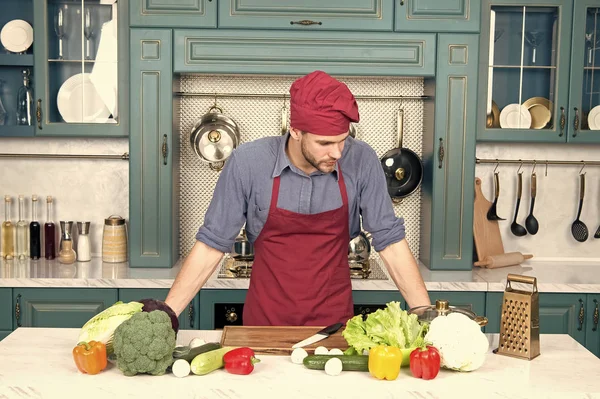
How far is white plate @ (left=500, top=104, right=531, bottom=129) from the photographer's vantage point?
4246 mm

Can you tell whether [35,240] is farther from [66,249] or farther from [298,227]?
[298,227]

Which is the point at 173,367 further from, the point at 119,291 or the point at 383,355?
the point at 119,291

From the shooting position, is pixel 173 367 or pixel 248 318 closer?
pixel 173 367

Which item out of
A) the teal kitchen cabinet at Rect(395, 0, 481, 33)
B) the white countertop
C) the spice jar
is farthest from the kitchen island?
the teal kitchen cabinet at Rect(395, 0, 481, 33)

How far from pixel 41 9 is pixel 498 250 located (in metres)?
2.79

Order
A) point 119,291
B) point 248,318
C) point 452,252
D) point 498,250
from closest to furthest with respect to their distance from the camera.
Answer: point 248,318, point 119,291, point 452,252, point 498,250

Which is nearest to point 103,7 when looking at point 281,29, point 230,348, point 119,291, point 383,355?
point 281,29

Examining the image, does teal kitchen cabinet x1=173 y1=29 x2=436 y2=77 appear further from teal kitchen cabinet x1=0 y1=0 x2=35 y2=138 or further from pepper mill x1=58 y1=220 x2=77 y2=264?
pepper mill x1=58 y1=220 x2=77 y2=264

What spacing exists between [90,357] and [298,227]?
43.9 inches

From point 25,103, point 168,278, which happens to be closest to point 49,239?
point 25,103

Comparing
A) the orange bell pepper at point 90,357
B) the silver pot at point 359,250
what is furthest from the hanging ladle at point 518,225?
the orange bell pepper at point 90,357

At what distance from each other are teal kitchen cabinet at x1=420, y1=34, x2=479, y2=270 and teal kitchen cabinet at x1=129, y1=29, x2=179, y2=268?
53.7 inches

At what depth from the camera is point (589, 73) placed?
4223mm

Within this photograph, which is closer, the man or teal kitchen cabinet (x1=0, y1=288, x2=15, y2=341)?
the man
